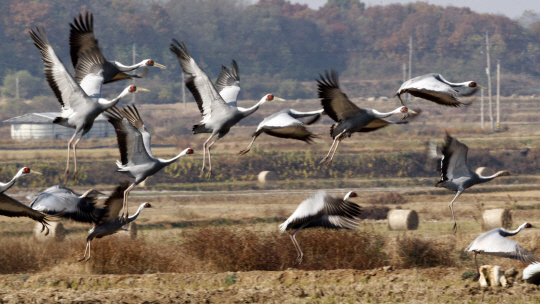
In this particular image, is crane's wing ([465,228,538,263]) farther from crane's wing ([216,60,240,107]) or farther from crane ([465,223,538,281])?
crane's wing ([216,60,240,107])

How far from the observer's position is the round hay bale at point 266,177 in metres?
53.6

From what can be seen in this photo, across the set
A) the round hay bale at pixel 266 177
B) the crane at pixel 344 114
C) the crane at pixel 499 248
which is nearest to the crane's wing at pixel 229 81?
the crane at pixel 344 114

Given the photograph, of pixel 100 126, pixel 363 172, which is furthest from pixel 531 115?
pixel 100 126

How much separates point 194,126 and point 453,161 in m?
5.56

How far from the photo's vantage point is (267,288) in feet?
61.7

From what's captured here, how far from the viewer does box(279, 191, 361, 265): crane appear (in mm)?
16719

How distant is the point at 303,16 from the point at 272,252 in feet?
403

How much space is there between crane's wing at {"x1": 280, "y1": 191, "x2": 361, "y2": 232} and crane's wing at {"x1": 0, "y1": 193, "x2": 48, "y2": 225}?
5.63m

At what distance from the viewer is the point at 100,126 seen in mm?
80188

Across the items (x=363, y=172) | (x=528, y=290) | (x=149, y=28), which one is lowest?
(x=363, y=172)

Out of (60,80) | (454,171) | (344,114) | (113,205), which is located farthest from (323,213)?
(60,80)

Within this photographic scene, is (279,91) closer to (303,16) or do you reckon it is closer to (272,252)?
(303,16)

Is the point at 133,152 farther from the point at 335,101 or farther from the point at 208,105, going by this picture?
the point at 335,101

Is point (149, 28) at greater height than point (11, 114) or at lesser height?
greater
